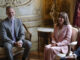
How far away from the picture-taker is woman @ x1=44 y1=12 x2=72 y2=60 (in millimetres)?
3277

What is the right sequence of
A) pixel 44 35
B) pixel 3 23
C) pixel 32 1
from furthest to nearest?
1. pixel 32 1
2. pixel 44 35
3. pixel 3 23

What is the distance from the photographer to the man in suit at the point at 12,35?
11.6 feet

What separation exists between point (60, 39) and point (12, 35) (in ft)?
3.02

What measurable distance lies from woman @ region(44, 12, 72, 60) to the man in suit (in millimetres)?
513

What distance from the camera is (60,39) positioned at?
11.2 feet

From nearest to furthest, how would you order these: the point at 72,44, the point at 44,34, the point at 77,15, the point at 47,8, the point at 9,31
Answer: the point at 72,44 < the point at 9,31 < the point at 77,15 < the point at 44,34 < the point at 47,8

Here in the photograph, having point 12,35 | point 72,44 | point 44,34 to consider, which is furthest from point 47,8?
point 72,44

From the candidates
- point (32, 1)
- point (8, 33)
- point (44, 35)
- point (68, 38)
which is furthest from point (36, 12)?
point (68, 38)

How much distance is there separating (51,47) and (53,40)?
0.22m

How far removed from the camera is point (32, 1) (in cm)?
446

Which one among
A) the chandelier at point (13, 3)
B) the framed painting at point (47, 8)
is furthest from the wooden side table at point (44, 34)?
the chandelier at point (13, 3)

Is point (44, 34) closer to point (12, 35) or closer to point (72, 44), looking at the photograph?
point (12, 35)

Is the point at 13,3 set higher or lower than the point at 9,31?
higher

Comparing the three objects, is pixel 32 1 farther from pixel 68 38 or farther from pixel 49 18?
pixel 68 38
